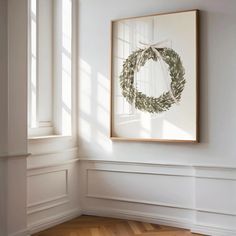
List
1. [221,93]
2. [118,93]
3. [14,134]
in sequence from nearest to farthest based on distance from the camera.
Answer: [14,134]
[221,93]
[118,93]

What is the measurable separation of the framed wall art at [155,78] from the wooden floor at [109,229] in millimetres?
853

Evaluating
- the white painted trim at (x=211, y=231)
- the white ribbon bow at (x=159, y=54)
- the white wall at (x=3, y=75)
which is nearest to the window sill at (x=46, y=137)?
the white wall at (x=3, y=75)

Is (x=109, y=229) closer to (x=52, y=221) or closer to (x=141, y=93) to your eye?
(x=52, y=221)

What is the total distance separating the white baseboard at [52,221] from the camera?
372cm

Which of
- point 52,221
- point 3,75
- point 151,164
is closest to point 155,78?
point 151,164

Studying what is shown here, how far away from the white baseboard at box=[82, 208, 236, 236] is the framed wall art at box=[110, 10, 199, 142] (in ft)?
2.55

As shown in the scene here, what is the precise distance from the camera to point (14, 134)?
10.7 feet

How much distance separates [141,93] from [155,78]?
21cm

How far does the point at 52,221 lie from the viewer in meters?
3.94

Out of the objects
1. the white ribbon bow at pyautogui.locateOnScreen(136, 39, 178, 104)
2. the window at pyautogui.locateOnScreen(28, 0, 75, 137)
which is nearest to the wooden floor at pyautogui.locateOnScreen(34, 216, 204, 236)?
the window at pyautogui.locateOnScreen(28, 0, 75, 137)

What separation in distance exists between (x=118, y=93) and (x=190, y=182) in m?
1.17

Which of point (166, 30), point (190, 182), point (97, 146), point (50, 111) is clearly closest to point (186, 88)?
point (166, 30)

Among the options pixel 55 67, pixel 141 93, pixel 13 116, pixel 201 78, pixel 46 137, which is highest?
pixel 55 67

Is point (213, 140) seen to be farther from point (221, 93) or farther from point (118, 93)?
point (118, 93)
